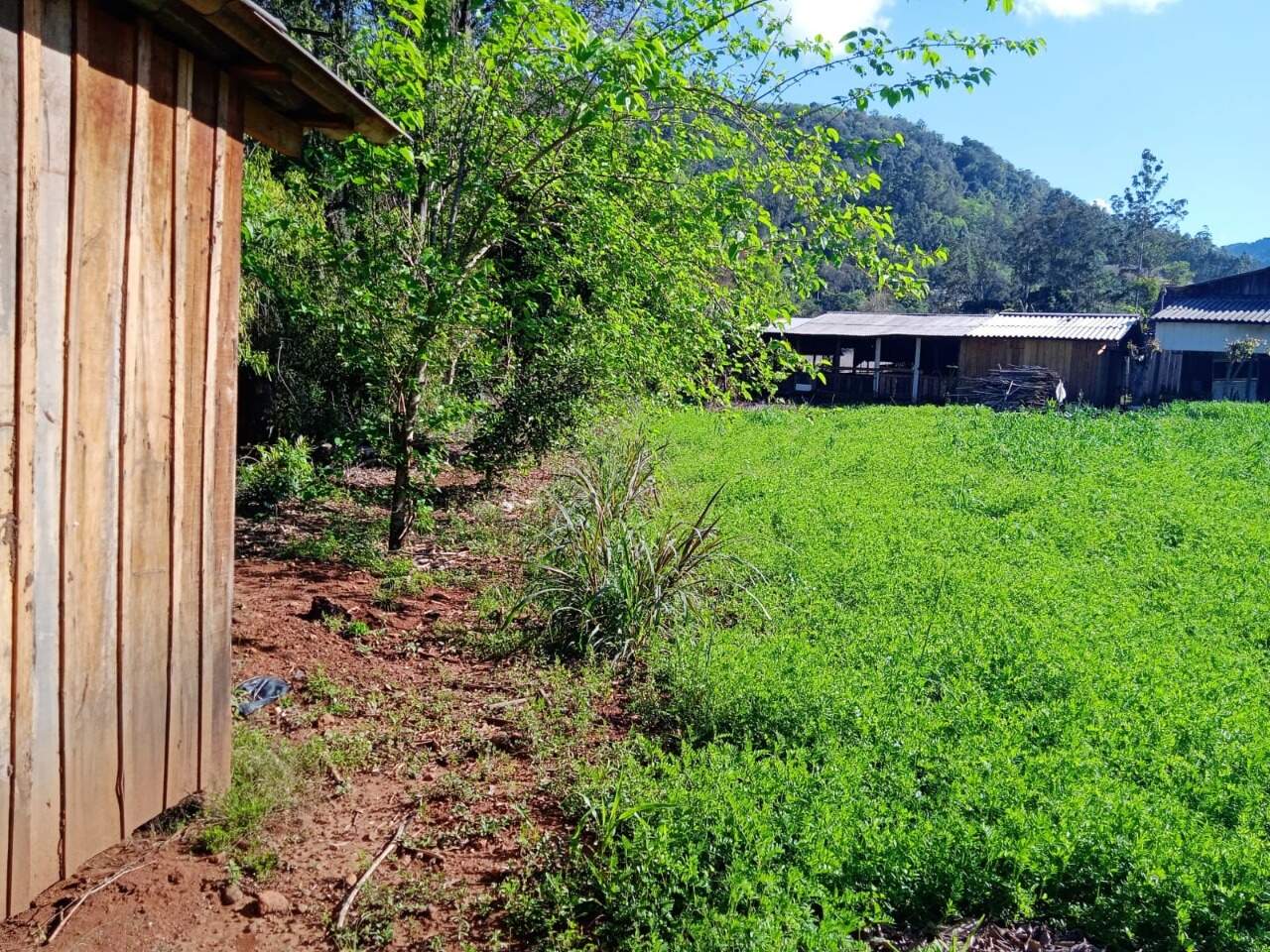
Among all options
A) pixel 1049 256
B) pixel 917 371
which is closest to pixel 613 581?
pixel 917 371

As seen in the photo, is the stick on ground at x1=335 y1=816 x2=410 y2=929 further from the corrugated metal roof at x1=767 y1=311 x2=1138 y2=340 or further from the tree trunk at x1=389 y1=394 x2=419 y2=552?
the corrugated metal roof at x1=767 y1=311 x2=1138 y2=340

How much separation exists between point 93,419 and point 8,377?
357 mm

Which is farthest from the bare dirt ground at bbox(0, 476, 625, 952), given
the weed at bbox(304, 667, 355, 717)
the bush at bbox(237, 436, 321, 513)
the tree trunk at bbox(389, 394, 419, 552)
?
the tree trunk at bbox(389, 394, 419, 552)

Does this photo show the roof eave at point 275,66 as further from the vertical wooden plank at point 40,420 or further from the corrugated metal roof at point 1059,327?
the corrugated metal roof at point 1059,327

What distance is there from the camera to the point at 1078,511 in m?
9.59

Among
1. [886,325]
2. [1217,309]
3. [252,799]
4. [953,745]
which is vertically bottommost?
[252,799]

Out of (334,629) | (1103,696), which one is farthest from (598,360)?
(1103,696)

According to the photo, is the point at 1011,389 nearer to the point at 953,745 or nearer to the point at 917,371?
the point at 917,371

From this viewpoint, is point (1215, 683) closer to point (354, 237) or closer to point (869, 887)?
point (869, 887)

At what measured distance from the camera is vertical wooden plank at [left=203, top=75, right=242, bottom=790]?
11.2ft

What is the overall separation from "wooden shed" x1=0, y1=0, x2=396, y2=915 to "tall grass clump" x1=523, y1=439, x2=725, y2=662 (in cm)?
244

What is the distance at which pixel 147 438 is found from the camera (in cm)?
308

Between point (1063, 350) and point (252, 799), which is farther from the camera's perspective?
point (1063, 350)

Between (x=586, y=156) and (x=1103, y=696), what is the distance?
507 cm
